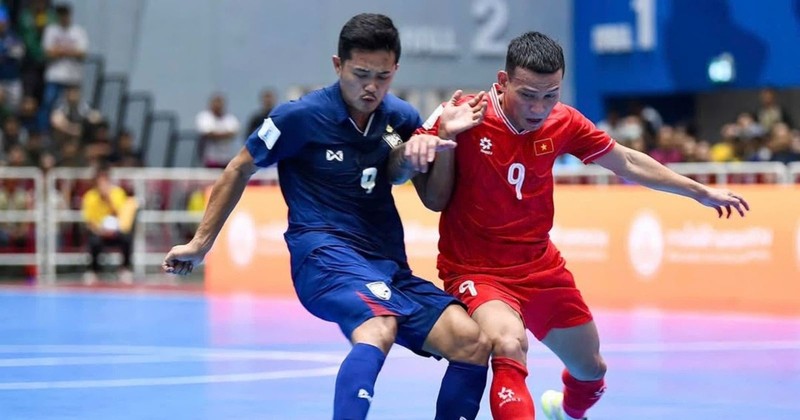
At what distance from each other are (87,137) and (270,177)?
3.92m

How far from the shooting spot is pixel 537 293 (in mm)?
6957

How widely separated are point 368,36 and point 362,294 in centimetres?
111

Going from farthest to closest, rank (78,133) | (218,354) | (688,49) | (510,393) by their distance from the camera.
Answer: (688,49), (78,133), (218,354), (510,393)

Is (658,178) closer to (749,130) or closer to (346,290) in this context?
(346,290)

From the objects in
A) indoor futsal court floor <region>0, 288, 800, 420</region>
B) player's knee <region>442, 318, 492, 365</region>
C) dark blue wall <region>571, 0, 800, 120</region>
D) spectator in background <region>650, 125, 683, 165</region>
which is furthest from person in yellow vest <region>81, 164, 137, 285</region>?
player's knee <region>442, 318, 492, 365</region>

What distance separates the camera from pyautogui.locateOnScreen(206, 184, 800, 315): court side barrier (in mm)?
15633

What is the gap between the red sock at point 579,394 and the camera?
300 inches

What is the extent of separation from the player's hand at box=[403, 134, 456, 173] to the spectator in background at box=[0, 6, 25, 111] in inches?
738

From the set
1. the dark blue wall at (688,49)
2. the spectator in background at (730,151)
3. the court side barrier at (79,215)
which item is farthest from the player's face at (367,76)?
the dark blue wall at (688,49)

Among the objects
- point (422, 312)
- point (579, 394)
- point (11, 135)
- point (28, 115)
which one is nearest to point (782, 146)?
point (11, 135)

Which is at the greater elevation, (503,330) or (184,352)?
(503,330)

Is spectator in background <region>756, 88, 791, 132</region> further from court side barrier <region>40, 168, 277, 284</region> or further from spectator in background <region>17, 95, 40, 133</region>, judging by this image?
spectator in background <region>17, 95, 40, 133</region>

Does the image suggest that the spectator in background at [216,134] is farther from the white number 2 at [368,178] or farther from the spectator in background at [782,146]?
the white number 2 at [368,178]

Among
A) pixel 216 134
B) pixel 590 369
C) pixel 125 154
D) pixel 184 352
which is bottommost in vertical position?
pixel 184 352
